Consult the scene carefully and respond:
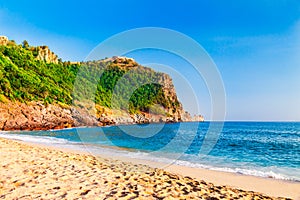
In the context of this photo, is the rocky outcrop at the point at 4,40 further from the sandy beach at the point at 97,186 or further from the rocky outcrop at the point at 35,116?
the sandy beach at the point at 97,186

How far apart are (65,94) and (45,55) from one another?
30.3 m

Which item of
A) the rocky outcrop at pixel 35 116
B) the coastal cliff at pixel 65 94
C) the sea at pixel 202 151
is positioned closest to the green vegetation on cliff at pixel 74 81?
the coastal cliff at pixel 65 94

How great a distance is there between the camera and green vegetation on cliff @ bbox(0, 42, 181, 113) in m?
47.6

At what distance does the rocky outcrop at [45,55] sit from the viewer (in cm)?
8088

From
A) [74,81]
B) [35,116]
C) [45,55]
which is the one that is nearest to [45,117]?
[35,116]

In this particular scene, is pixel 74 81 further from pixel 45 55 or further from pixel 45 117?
pixel 45 117

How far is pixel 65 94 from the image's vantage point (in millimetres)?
60625

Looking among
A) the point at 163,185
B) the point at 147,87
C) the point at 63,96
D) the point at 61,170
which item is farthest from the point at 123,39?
the point at 147,87

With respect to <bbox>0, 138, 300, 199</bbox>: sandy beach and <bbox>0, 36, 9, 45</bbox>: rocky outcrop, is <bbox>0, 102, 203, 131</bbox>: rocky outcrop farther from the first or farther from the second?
<bbox>0, 36, 9, 45</bbox>: rocky outcrop

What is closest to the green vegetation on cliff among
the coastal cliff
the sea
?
the coastal cliff

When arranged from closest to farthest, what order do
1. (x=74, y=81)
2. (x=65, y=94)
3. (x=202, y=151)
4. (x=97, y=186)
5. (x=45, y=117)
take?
1. (x=97, y=186)
2. (x=202, y=151)
3. (x=45, y=117)
4. (x=65, y=94)
5. (x=74, y=81)

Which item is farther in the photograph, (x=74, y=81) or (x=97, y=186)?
(x=74, y=81)

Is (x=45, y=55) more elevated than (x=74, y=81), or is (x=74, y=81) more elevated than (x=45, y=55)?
(x=45, y=55)

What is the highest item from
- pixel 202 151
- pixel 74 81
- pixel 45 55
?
pixel 45 55
